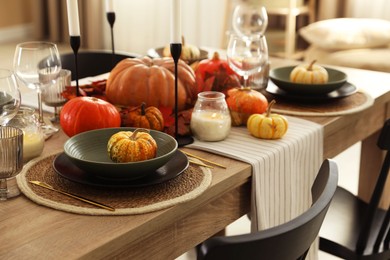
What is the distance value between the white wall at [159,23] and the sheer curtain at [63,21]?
10cm

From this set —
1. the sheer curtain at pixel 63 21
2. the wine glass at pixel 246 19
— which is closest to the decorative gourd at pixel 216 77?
the wine glass at pixel 246 19

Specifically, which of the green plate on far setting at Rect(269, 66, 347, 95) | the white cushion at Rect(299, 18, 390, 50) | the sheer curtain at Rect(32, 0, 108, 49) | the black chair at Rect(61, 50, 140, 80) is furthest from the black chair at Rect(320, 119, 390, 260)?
the sheer curtain at Rect(32, 0, 108, 49)

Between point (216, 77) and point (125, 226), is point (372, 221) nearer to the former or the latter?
point (216, 77)

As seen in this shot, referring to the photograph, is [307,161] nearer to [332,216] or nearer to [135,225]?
[332,216]

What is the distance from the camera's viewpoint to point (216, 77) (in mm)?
1847

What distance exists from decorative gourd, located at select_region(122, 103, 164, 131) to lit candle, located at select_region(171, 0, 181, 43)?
0.59ft

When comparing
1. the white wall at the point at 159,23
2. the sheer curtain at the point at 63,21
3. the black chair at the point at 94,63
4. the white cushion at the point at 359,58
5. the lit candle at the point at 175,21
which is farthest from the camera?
the sheer curtain at the point at 63,21

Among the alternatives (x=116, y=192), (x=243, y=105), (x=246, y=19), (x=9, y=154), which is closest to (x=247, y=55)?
(x=243, y=105)

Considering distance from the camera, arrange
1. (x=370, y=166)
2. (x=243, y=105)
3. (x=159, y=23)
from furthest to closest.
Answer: (x=159, y=23) → (x=370, y=166) → (x=243, y=105)

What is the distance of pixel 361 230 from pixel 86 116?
81 centimetres

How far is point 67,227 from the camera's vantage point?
3.63 ft

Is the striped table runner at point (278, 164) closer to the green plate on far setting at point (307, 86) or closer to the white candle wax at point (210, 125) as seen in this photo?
the white candle wax at point (210, 125)

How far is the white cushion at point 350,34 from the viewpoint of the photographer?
3.89 m

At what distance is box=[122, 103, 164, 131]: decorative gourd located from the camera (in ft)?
5.11
